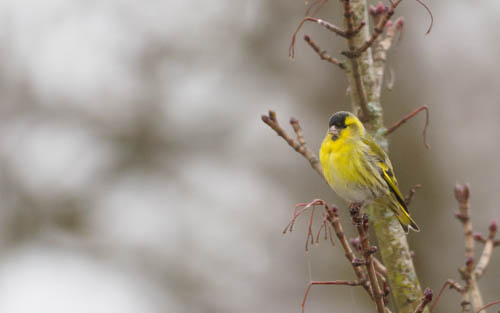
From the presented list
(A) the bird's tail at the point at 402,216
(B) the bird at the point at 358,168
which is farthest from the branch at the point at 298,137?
(A) the bird's tail at the point at 402,216

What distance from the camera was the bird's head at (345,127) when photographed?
4.21 meters

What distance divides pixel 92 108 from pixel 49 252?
2439mm

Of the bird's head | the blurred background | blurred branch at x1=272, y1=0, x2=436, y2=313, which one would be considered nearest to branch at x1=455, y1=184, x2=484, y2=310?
blurred branch at x1=272, y1=0, x2=436, y2=313

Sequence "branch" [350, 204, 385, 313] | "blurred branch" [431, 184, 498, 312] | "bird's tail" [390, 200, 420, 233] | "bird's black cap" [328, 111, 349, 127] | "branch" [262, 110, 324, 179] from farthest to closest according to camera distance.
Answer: "bird's black cap" [328, 111, 349, 127]
"bird's tail" [390, 200, 420, 233]
"branch" [262, 110, 324, 179]
"blurred branch" [431, 184, 498, 312]
"branch" [350, 204, 385, 313]

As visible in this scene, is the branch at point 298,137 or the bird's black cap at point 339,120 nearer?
the branch at point 298,137

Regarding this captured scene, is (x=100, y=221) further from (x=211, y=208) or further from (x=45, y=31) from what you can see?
(x=45, y=31)

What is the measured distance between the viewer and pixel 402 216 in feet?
12.9

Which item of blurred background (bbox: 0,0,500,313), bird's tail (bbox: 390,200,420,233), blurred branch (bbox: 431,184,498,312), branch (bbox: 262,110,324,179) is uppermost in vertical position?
blurred background (bbox: 0,0,500,313)

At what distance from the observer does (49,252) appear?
1073cm

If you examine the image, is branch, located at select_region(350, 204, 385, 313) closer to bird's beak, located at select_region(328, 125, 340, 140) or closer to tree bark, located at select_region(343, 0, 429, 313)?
tree bark, located at select_region(343, 0, 429, 313)

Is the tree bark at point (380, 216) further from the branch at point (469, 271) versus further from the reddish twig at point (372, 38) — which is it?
the branch at point (469, 271)

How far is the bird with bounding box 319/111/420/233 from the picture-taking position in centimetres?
399

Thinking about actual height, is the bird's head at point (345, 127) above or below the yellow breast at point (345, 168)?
above

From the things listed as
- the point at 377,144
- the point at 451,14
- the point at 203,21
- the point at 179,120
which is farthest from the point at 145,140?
the point at 377,144
